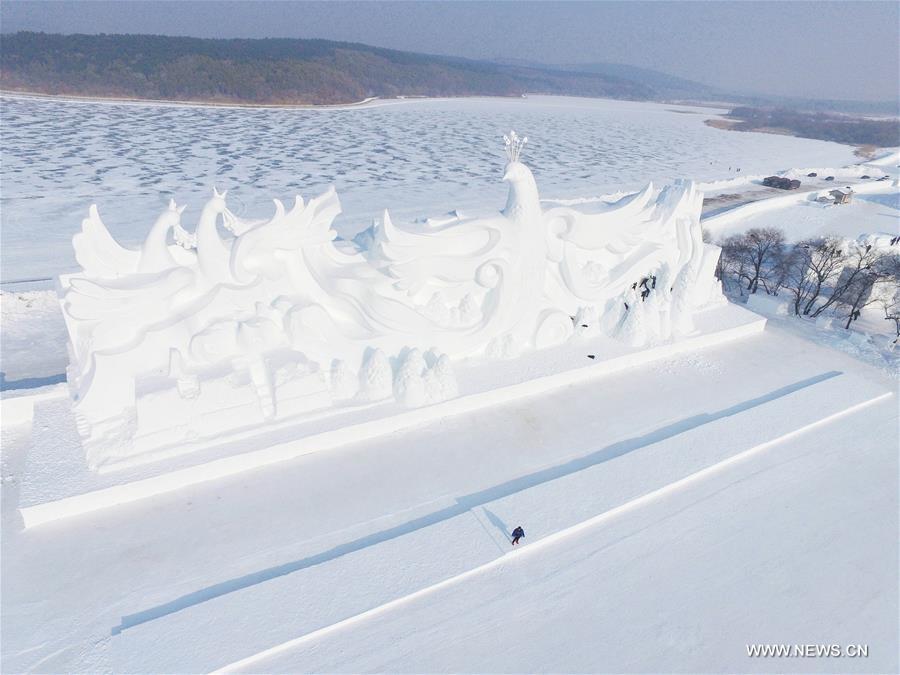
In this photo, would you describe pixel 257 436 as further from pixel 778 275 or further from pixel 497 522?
pixel 778 275

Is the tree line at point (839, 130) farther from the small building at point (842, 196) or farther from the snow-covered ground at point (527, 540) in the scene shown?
the snow-covered ground at point (527, 540)

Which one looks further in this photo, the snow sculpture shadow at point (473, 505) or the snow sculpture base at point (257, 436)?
the snow sculpture base at point (257, 436)

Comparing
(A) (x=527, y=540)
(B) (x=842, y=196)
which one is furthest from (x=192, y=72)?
(A) (x=527, y=540)

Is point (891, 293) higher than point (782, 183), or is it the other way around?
point (782, 183)

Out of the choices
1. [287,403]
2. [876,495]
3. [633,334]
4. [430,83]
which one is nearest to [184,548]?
[287,403]

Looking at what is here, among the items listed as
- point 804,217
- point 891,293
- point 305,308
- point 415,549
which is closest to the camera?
point 415,549

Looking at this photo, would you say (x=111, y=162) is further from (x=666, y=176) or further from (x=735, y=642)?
(x=735, y=642)

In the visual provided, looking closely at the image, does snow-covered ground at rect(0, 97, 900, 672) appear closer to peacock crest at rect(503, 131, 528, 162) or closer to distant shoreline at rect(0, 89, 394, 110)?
peacock crest at rect(503, 131, 528, 162)

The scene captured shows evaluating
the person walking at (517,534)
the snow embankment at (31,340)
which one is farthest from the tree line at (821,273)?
the snow embankment at (31,340)
